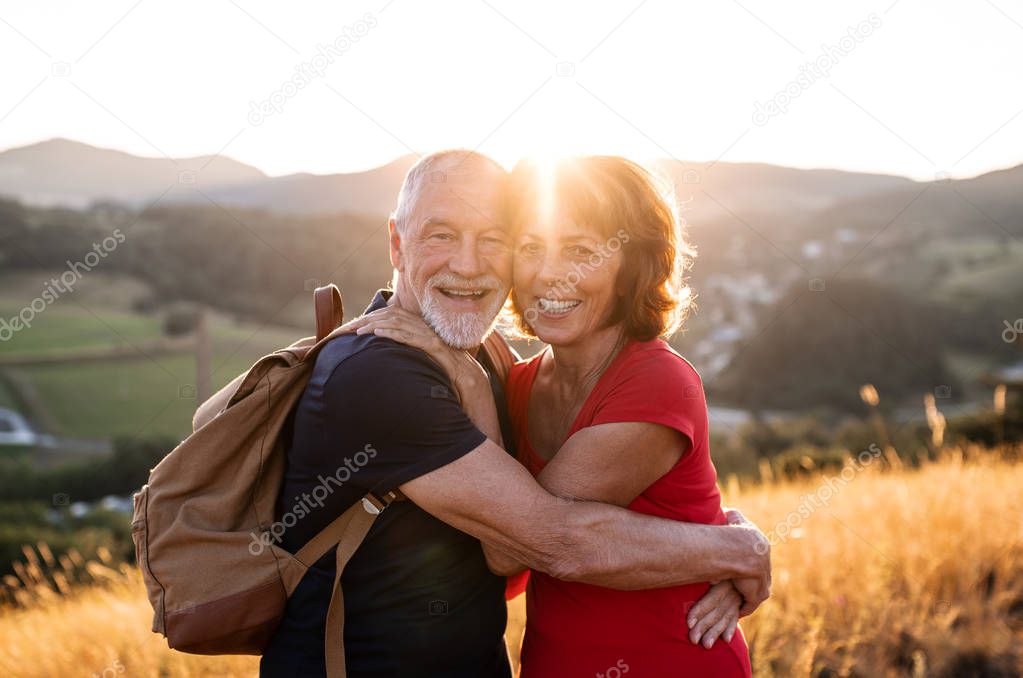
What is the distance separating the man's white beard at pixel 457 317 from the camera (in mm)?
2260

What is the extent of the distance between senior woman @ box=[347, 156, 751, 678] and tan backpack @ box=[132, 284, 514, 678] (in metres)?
0.34

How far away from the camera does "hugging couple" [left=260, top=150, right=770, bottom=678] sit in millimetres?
1971

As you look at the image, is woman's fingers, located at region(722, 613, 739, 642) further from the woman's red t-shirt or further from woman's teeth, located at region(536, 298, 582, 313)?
woman's teeth, located at region(536, 298, 582, 313)

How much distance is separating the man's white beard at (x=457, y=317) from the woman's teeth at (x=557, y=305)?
0.15 metres

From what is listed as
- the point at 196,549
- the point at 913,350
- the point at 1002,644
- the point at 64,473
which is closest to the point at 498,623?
the point at 196,549

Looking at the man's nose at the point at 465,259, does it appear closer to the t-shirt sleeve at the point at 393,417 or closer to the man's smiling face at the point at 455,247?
the man's smiling face at the point at 455,247

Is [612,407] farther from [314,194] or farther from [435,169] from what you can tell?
[314,194]

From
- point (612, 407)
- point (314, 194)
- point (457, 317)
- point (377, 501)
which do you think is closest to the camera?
point (377, 501)

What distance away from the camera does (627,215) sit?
2.34 meters
